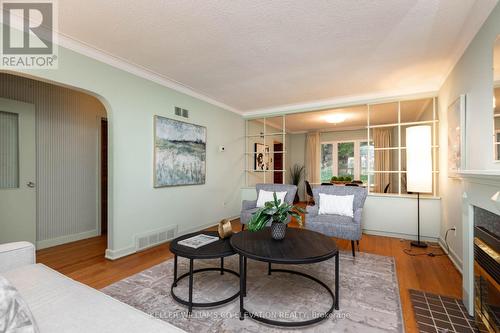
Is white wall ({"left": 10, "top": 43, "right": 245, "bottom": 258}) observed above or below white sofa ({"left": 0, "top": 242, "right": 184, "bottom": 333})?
above

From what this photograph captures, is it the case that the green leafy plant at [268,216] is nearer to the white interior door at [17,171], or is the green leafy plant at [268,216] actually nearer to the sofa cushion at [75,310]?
the sofa cushion at [75,310]

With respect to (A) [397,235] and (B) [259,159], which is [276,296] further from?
(B) [259,159]

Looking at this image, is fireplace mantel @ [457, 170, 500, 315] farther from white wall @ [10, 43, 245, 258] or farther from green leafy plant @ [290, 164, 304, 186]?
green leafy plant @ [290, 164, 304, 186]

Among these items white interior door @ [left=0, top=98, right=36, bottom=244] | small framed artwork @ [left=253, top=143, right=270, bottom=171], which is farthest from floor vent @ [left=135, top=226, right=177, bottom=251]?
small framed artwork @ [left=253, top=143, right=270, bottom=171]

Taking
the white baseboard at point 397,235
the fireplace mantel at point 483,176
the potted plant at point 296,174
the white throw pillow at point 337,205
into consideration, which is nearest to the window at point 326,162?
the potted plant at point 296,174

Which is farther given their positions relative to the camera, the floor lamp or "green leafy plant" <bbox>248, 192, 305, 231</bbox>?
the floor lamp

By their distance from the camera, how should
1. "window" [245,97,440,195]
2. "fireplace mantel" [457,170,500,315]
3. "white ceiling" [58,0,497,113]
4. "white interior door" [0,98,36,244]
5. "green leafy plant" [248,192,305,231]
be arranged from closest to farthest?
1. "fireplace mantel" [457,170,500,315]
2. "white ceiling" [58,0,497,113]
3. "green leafy plant" [248,192,305,231]
4. "white interior door" [0,98,36,244]
5. "window" [245,97,440,195]

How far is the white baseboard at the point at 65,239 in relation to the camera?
320 cm

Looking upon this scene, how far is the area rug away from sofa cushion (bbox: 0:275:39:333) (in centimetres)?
108

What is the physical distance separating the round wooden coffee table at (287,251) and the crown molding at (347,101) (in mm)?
3004

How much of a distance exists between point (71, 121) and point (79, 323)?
139 inches

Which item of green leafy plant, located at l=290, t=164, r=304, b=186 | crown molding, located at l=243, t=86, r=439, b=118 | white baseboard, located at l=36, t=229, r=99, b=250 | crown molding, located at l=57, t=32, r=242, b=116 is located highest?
crown molding, located at l=57, t=32, r=242, b=116

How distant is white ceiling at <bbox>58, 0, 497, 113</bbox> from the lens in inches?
76.0

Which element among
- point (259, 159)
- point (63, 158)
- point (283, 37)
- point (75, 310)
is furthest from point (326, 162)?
point (75, 310)
